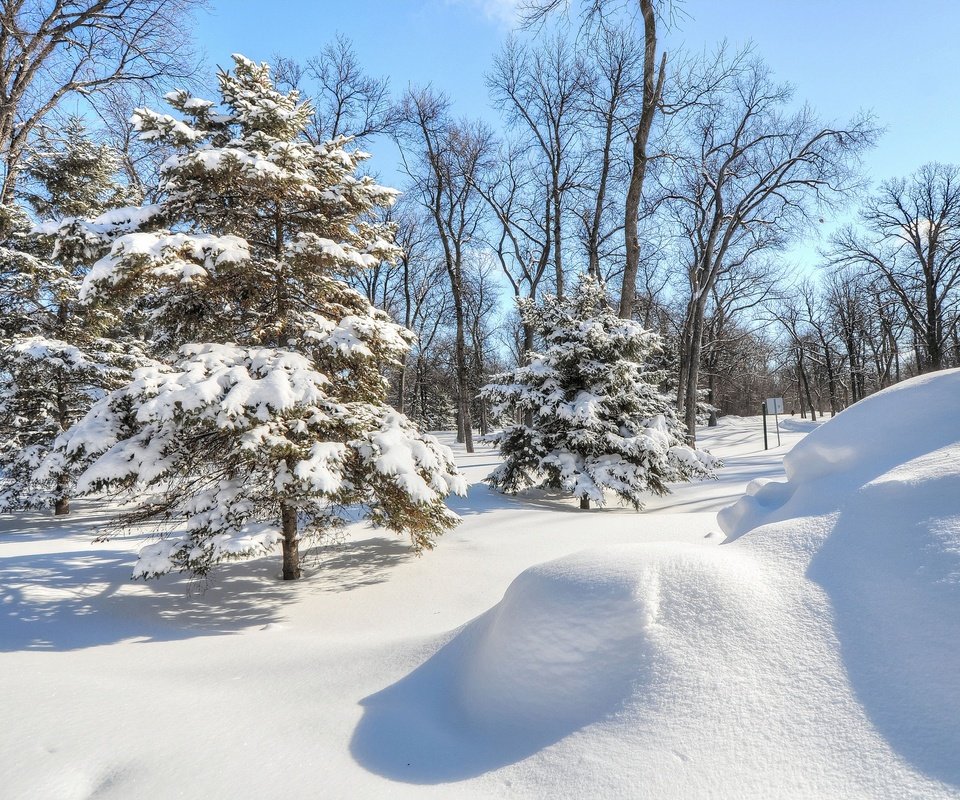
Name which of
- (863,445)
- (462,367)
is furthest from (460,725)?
(462,367)

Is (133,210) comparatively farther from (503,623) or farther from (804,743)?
(804,743)

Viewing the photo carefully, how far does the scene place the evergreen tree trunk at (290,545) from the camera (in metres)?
5.80

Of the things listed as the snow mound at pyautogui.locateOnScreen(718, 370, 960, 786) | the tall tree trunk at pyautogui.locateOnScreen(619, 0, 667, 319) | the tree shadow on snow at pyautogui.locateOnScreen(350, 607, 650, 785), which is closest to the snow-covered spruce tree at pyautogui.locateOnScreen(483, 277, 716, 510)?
the tall tree trunk at pyautogui.locateOnScreen(619, 0, 667, 319)

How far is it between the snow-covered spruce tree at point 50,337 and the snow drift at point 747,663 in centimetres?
1087

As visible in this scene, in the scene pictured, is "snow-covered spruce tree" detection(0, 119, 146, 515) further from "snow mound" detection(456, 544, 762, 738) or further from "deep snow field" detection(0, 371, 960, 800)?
"snow mound" detection(456, 544, 762, 738)

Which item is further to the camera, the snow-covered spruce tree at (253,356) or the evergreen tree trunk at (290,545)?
the evergreen tree trunk at (290,545)

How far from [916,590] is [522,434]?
806 cm

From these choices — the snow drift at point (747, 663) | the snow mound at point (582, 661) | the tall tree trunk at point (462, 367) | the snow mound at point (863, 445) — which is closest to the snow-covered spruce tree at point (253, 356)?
the snow mound at point (582, 661)

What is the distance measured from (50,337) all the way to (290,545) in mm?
9260

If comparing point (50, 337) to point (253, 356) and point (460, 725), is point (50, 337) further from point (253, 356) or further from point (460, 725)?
point (460, 725)

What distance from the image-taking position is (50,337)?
1105cm

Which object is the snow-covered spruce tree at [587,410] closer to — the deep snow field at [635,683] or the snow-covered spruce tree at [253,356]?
Result: the snow-covered spruce tree at [253,356]

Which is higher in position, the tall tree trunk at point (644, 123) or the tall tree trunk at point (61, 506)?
the tall tree trunk at point (644, 123)

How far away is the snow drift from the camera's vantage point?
189 cm
